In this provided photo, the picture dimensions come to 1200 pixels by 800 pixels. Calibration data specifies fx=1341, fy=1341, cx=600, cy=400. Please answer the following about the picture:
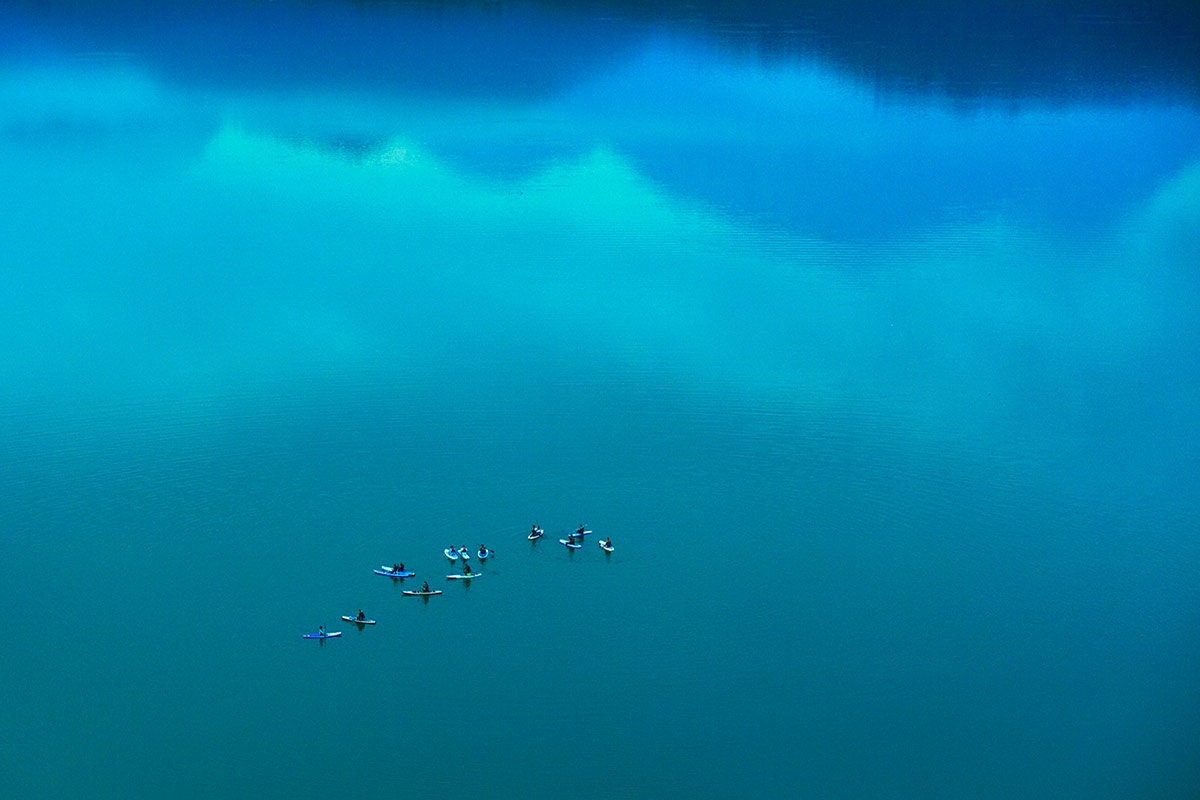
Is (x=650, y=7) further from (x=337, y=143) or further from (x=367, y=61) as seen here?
(x=337, y=143)

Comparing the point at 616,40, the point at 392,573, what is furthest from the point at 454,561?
the point at 616,40

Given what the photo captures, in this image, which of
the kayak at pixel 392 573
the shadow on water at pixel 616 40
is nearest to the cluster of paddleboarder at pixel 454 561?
the kayak at pixel 392 573

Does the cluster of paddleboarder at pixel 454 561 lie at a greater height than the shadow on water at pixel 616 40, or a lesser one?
lesser

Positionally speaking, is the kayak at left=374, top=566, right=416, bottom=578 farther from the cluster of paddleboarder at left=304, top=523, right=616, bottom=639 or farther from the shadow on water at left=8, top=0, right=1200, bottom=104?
the shadow on water at left=8, top=0, right=1200, bottom=104

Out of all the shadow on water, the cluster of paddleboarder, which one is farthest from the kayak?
the shadow on water

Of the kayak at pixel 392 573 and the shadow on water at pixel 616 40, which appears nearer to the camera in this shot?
the kayak at pixel 392 573

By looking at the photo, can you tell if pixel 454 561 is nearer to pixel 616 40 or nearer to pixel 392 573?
A: pixel 392 573

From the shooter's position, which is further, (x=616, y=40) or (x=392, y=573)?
(x=616, y=40)

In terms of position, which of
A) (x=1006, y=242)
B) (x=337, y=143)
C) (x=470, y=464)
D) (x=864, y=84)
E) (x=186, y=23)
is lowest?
(x=470, y=464)

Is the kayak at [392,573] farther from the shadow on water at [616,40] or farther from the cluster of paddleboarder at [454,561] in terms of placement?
the shadow on water at [616,40]

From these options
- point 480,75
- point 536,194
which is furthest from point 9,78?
point 536,194

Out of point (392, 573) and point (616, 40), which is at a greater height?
point (616, 40)
